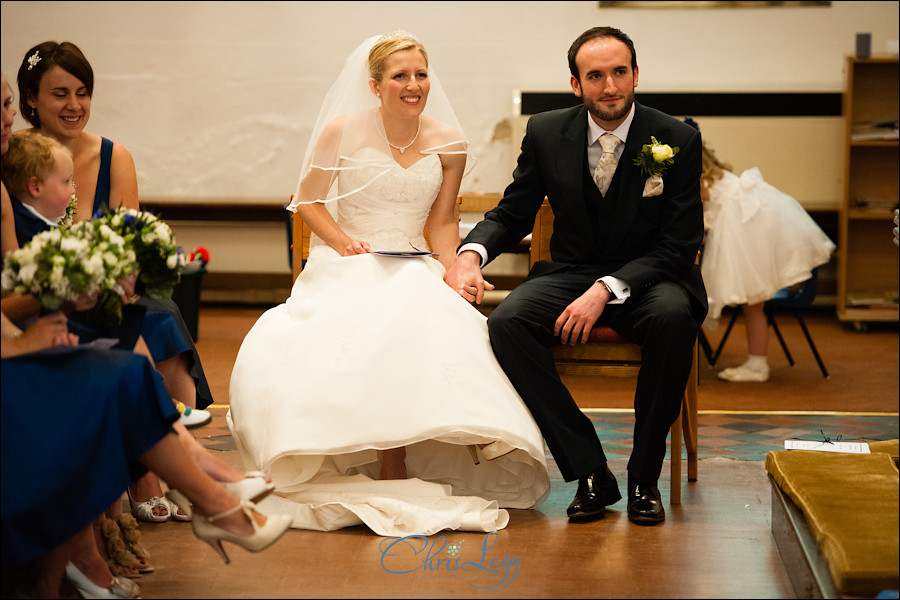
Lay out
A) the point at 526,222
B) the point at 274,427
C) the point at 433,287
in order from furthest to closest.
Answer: the point at 526,222
the point at 433,287
the point at 274,427

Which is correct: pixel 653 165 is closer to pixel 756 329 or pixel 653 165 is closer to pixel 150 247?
pixel 150 247

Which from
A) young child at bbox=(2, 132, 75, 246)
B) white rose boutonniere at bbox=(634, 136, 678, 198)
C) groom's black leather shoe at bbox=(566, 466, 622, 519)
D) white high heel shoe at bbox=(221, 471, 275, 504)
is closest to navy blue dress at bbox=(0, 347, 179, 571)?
white high heel shoe at bbox=(221, 471, 275, 504)

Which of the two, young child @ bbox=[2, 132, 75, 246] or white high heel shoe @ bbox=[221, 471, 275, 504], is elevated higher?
young child @ bbox=[2, 132, 75, 246]

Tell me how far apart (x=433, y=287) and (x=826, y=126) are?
5.84 m

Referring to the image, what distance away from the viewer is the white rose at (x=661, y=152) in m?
3.44

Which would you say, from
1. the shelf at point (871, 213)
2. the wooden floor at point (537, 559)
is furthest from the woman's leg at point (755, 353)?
the shelf at point (871, 213)

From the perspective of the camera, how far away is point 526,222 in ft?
12.4

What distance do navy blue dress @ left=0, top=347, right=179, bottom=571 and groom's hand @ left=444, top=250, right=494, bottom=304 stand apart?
1.33 m

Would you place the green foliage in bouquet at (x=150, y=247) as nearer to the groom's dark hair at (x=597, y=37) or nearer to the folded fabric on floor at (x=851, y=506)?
the groom's dark hair at (x=597, y=37)

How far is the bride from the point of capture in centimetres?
311

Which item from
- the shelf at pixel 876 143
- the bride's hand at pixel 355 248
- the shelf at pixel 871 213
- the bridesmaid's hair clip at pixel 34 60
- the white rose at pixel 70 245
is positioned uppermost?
the bridesmaid's hair clip at pixel 34 60

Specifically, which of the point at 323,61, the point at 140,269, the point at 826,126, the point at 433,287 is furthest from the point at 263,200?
the point at 140,269

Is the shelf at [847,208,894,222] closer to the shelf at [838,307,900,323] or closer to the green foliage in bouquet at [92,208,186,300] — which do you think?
the shelf at [838,307,900,323]

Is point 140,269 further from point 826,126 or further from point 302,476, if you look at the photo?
point 826,126
